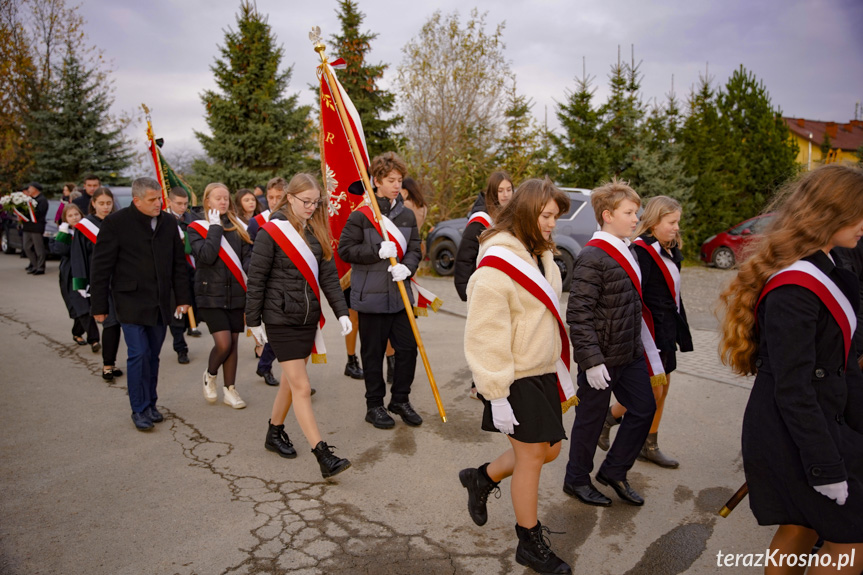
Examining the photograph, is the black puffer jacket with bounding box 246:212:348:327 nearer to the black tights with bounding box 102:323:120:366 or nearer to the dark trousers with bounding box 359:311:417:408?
the dark trousers with bounding box 359:311:417:408

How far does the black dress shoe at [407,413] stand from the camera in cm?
517

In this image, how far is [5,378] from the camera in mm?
6484

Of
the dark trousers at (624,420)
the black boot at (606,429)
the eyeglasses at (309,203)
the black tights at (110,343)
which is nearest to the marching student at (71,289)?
the black tights at (110,343)

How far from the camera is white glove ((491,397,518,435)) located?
2811 millimetres

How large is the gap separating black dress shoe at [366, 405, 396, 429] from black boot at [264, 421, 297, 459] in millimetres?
810

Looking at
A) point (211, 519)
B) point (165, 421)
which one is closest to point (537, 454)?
point (211, 519)

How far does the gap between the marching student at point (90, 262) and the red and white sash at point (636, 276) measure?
4.82 m

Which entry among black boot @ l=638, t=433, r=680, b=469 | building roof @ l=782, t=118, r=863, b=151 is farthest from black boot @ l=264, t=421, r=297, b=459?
building roof @ l=782, t=118, r=863, b=151

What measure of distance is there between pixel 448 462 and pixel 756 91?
21326mm

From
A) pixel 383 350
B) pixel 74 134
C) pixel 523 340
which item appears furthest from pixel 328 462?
pixel 74 134

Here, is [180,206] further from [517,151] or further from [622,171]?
[622,171]

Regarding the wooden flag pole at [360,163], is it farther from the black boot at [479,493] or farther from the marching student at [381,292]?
the black boot at [479,493]

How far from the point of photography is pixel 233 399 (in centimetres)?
565

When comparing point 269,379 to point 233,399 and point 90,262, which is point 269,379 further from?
point 90,262
